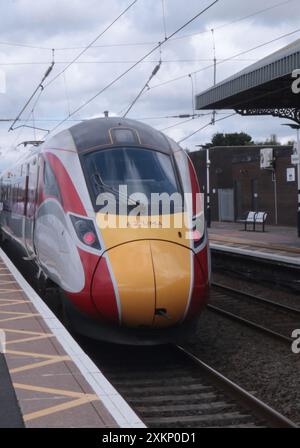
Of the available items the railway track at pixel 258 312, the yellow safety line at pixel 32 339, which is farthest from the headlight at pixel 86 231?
the railway track at pixel 258 312

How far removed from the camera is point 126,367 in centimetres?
857

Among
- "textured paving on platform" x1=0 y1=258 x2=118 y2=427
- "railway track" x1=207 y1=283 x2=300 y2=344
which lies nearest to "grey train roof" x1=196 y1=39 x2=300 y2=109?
"railway track" x1=207 y1=283 x2=300 y2=344

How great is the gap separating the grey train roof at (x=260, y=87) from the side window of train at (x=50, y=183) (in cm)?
852

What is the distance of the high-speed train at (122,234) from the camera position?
25.3ft

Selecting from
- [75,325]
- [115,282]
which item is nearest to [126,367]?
[75,325]

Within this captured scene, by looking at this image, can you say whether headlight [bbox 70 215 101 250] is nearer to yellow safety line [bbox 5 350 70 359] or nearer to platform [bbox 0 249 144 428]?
platform [bbox 0 249 144 428]

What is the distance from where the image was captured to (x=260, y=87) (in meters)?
18.9

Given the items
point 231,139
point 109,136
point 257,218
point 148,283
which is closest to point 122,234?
point 148,283

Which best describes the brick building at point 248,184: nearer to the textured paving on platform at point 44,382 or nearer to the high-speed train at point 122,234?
the high-speed train at point 122,234

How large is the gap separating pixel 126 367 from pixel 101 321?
3.06 feet

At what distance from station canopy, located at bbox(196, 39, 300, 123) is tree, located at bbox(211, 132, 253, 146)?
219ft

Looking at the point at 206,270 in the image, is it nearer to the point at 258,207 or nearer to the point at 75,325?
the point at 75,325

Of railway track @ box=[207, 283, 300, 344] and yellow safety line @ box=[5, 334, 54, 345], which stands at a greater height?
yellow safety line @ box=[5, 334, 54, 345]

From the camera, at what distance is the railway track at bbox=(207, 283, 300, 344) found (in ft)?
36.0
